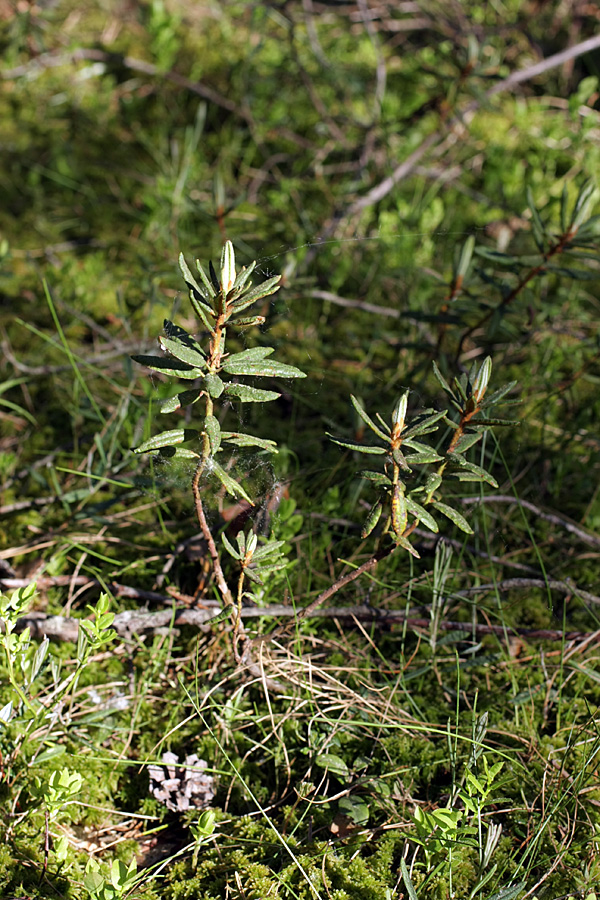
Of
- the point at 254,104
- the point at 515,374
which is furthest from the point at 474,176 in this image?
the point at 515,374

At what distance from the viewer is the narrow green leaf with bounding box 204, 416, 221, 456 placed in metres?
1.79

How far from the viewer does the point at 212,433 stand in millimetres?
1797

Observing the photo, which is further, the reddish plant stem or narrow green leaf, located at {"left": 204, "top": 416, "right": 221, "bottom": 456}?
the reddish plant stem

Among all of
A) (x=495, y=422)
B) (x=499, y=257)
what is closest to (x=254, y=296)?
(x=495, y=422)

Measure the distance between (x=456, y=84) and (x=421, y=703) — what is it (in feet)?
10.1

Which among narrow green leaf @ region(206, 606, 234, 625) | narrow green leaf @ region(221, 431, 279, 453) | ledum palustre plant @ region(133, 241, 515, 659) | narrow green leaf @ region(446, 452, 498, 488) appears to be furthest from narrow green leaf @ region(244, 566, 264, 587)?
narrow green leaf @ region(446, 452, 498, 488)

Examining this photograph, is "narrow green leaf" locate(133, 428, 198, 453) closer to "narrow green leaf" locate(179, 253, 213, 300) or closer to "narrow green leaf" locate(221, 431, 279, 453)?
"narrow green leaf" locate(221, 431, 279, 453)

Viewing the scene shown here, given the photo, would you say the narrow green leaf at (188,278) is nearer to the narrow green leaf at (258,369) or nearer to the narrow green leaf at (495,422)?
the narrow green leaf at (258,369)

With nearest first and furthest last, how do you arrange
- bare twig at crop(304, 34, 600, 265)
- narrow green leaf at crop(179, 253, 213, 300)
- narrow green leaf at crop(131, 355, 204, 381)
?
narrow green leaf at crop(179, 253, 213, 300) → narrow green leaf at crop(131, 355, 204, 381) → bare twig at crop(304, 34, 600, 265)

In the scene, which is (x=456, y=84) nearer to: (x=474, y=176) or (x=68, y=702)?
(x=474, y=176)

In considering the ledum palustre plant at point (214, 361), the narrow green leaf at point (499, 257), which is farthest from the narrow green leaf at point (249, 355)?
the narrow green leaf at point (499, 257)

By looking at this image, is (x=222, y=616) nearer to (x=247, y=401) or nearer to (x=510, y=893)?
(x=247, y=401)

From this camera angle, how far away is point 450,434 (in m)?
2.64

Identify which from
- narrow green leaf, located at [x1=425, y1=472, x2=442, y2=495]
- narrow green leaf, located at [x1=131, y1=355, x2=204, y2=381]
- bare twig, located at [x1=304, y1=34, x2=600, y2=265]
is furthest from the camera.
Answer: bare twig, located at [x1=304, y1=34, x2=600, y2=265]
